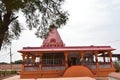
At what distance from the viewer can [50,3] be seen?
901cm

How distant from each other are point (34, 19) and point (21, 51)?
19.8m

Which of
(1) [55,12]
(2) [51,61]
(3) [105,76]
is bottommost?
(3) [105,76]

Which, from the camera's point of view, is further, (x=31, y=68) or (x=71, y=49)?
(x=71, y=49)

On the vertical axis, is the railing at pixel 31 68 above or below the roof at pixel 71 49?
below

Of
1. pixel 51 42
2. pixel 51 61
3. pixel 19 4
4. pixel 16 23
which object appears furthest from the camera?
pixel 51 42

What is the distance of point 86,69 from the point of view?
90.6 feet

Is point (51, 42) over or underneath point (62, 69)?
over

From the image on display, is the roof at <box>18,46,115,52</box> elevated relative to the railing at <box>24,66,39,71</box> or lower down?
elevated

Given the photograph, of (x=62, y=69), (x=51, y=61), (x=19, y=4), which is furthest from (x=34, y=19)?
(x=51, y=61)

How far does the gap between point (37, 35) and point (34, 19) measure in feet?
2.79

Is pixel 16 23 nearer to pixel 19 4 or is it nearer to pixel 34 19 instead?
pixel 34 19

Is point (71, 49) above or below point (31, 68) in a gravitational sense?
above

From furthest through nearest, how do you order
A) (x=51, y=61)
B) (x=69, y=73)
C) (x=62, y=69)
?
(x=51, y=61)
(x=62, y=69)
(x=69, y=73)

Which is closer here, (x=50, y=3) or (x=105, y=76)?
(x=50, y=3)
